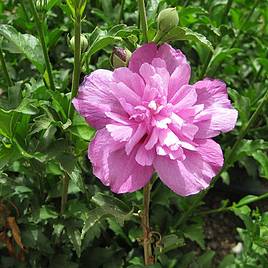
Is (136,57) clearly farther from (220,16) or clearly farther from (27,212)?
(220,16)

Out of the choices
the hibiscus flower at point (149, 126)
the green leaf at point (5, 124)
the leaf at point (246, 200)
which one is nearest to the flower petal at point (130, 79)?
the hibiscus flower at point (149, 126)

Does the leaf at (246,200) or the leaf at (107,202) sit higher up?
the leaf at (107,202)

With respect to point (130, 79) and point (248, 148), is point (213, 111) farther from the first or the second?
point (248, 148)

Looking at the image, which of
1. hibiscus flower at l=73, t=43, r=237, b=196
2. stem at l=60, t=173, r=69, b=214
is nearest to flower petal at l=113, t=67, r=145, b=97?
hibiscus flower at l=73, t=43, r=237, b=196

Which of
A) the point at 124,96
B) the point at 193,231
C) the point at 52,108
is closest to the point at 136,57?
the point at 124,96

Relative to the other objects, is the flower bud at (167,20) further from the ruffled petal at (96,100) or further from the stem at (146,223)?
the stem at (146,223)

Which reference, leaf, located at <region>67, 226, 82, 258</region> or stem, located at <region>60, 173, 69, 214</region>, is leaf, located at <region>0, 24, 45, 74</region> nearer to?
stem, located at <region>60, 173, 69, 214</region>
